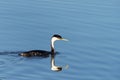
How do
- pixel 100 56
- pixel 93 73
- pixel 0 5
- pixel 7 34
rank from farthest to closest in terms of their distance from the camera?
1. pixel 0 5
2. pixel 7 34
3. pixel 100 56
4. pixel 93 73

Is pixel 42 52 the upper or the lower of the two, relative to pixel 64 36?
lower

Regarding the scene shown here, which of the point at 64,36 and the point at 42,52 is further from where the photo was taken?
the point at 64,36

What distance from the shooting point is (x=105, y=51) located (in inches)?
1009

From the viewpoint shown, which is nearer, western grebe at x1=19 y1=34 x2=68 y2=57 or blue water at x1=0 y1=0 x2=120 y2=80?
blue water at x1=0 y1=0 x2=120 y2=80

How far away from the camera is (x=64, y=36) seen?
2755cm

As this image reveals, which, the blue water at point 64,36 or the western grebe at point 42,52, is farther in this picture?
the western grebe at point 42,52

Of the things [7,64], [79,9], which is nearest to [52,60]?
[7,64]

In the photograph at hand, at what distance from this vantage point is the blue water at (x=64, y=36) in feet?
76.0

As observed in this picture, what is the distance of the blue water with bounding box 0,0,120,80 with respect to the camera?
23.2 metres

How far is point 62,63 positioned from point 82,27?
4.21 meters

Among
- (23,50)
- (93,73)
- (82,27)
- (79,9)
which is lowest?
(93,73)

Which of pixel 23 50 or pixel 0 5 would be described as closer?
pixel 23 50

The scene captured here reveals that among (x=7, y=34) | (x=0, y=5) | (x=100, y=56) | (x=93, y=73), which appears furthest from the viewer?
(x=0, y=5)

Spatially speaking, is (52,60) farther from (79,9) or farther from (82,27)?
(79,9)
